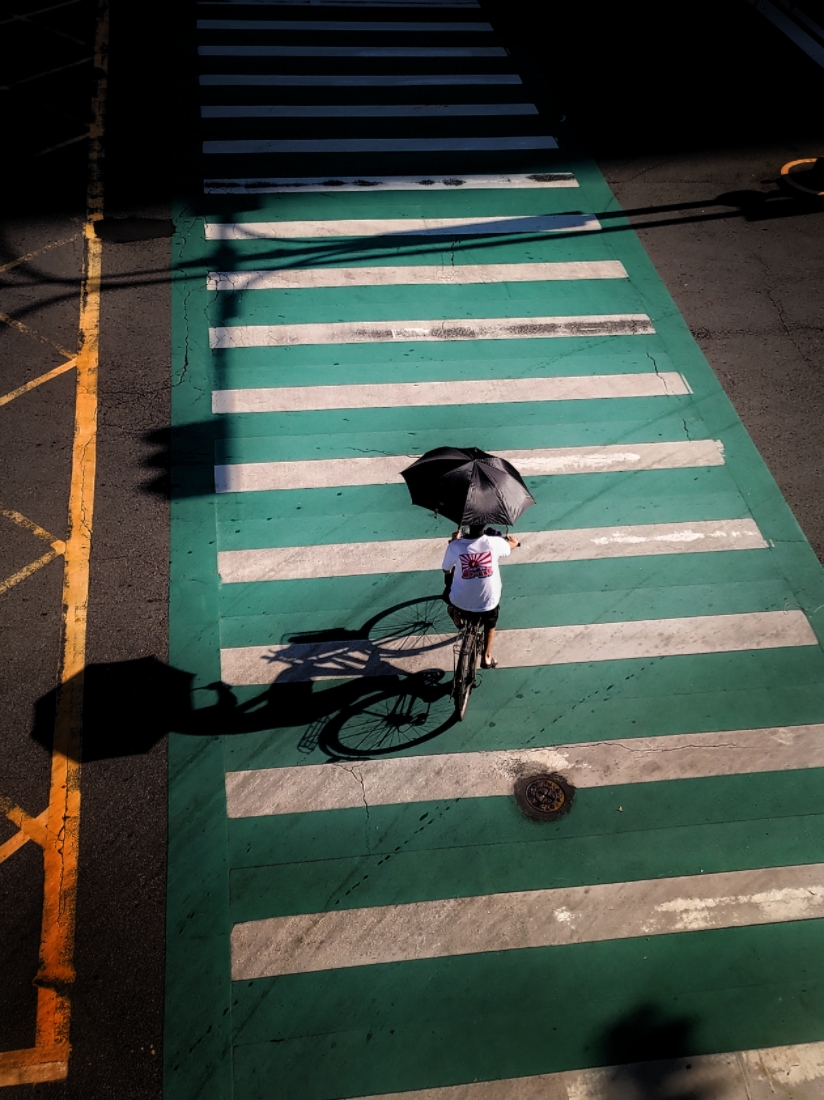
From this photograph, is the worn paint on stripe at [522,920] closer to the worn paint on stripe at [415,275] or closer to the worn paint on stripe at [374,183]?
the worn paint on stripe at [415,275]

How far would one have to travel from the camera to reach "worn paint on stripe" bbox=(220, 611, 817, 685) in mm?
7551

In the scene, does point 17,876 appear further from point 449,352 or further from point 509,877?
point 449,352

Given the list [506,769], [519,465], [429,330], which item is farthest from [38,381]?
[506,769]

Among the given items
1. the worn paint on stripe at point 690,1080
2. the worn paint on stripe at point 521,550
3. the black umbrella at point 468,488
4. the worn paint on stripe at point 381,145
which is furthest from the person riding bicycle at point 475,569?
the worn paint on stripe at point 381,145

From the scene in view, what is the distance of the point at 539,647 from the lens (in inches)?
308

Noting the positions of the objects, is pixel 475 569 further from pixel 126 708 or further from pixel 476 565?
pixel 126 708

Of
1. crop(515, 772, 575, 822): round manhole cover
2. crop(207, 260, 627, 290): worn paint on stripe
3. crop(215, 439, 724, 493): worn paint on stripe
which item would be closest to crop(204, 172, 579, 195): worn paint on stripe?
crop(207, 260, 627, 290): worn paint on stripe

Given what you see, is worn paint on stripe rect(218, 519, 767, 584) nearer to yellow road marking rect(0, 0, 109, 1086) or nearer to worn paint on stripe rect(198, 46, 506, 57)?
yellow road marking rect(0, 0, 109, 1086)

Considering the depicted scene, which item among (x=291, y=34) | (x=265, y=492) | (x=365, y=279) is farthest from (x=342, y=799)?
(x=291, y=34)

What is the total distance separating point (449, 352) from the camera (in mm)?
10289

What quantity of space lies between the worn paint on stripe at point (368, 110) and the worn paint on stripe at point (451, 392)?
20.0 feet

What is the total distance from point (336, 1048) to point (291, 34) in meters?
15.4

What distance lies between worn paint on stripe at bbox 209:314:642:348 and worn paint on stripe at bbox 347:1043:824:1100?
7.68m

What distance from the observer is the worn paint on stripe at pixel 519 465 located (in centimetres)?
895
